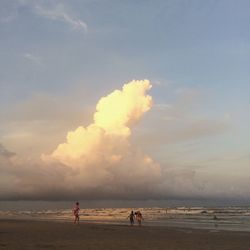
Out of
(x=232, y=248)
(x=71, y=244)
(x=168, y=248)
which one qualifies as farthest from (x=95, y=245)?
(x=232, y=248)

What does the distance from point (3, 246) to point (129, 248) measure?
7.12m

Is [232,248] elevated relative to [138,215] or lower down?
lower down

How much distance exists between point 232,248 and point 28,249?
1213 centimetres

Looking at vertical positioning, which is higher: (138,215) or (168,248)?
(138,215)

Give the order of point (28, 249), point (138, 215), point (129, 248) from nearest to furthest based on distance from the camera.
Answer: point (28, 249) → point (129, 248) → point (138, 215)

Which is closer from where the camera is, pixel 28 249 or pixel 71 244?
pixel 28 249

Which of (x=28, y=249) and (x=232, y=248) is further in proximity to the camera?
(x=232, y=248)

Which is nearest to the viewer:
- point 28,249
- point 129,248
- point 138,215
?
point 28,249

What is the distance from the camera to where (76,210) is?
60.1m

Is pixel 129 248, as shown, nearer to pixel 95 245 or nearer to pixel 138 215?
pixel 95 245

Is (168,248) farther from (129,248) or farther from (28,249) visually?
(28,249)

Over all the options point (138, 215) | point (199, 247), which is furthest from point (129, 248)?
point (138, 215)

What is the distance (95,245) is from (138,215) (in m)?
30.3

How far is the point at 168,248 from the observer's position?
27594mm
